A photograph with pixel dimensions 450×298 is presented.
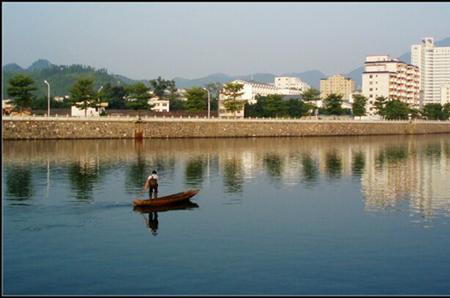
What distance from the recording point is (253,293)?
1241 centimetres

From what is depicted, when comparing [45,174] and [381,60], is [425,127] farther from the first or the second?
[45,174]

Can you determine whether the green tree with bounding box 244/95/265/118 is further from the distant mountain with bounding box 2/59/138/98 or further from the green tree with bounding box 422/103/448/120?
the distant mountain with bounding box 2/59/138/98

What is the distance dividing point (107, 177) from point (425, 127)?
256ft

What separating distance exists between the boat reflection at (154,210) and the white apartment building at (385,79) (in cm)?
10557

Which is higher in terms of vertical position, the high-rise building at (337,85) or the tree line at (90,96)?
the high-rise building at (337,85)

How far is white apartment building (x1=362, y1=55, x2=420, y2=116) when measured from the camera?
12888 cm

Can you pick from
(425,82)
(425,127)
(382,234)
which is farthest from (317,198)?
(425,82)

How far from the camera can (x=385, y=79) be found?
129 m

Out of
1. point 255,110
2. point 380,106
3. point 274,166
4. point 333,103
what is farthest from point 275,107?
point 274,166

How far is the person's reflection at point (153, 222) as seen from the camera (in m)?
18.0

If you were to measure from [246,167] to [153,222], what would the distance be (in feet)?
57.7

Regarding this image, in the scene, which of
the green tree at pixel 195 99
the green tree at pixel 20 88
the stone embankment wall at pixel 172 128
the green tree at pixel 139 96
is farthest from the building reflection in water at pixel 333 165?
the green tree at pixel 195 99

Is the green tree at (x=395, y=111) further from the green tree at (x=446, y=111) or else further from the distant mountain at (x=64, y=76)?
the distant mountain at (x=64, y=76)

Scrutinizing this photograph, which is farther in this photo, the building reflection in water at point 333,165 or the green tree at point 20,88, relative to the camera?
the green tree at point 20,88
